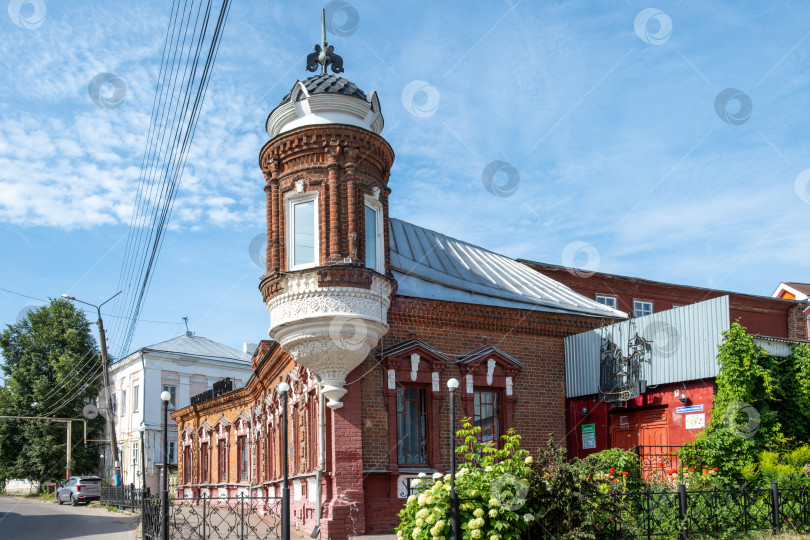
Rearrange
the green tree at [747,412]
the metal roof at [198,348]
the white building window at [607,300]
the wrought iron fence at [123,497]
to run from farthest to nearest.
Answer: the metal roof at [198,348] → the white building window at [607,300] → the wrought iron fence at [123,497] → the green tree at [747,412]

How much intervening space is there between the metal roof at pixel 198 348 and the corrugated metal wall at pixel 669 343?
32794 millimetres

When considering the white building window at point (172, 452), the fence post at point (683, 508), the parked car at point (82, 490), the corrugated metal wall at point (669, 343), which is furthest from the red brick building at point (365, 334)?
the white building window at point (172, 452)

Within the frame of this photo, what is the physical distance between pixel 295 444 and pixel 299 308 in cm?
596

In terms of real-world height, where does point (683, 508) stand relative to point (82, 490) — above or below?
above

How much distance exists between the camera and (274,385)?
23250 mm

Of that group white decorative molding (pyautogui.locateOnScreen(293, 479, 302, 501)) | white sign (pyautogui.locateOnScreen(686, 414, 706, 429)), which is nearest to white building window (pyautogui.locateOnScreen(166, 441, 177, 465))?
white decorative molding (pyautogui.locateOnScreen(293, 479, 302, 501))

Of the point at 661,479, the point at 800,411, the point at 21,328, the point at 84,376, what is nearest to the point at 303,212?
the point at 661,479

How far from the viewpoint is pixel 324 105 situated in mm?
16438

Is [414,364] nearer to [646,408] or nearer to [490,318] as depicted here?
[490,318]

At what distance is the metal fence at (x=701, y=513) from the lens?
11.8 m

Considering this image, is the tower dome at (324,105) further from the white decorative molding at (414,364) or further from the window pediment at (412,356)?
the white decorative molding at (414,364)

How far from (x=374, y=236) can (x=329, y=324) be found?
2490 millimetres

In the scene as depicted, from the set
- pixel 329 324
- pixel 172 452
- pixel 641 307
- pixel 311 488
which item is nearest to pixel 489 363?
pixel 329 324

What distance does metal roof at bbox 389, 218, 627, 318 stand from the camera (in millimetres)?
18938
